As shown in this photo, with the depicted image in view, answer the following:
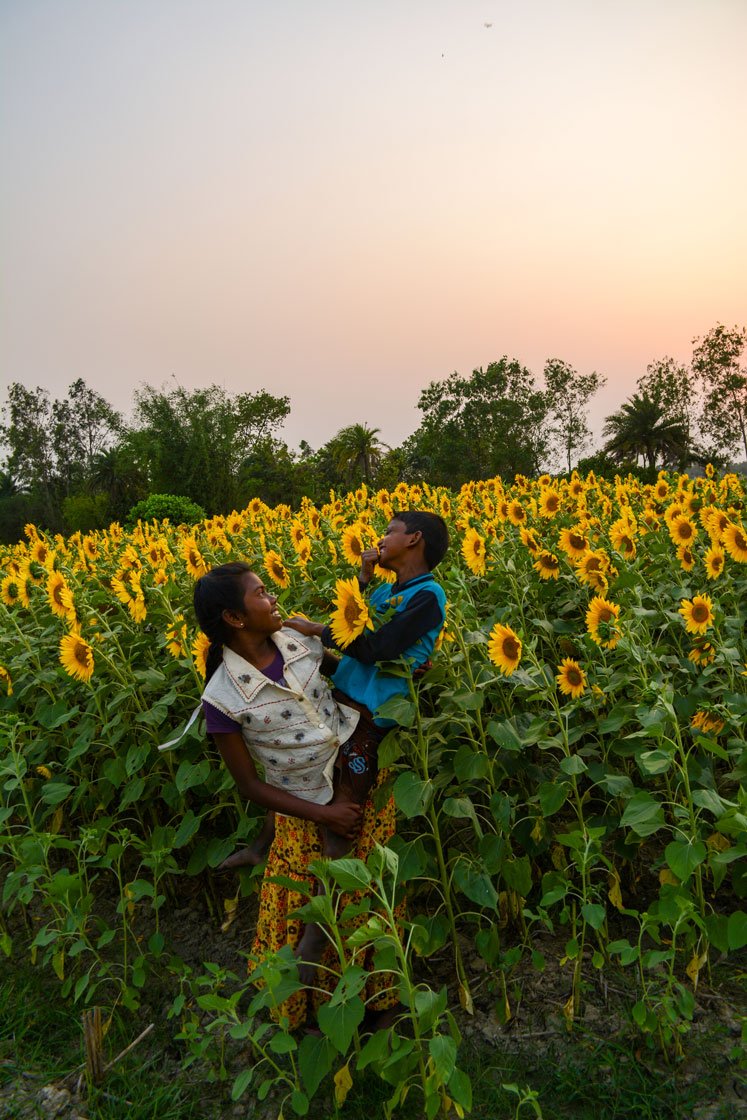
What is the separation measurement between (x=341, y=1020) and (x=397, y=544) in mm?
1351

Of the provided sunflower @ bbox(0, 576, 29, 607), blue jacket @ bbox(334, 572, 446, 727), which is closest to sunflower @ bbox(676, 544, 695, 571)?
blue jacket @ bbox(334, 572, 446, 727)

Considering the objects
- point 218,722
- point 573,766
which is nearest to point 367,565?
point 218,722

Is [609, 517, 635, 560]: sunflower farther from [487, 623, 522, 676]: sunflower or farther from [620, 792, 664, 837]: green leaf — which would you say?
[620, 792, 664, 837]: green leaf

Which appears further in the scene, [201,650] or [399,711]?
[201,650]

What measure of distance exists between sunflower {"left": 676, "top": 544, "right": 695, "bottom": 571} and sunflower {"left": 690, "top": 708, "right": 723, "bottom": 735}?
133 cm

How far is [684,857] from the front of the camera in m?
2.32

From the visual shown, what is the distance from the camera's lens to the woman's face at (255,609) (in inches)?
100

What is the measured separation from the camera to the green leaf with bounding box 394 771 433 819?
7.92 ft

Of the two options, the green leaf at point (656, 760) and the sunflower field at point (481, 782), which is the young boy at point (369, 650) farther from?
the green leaf at point (656, 760)

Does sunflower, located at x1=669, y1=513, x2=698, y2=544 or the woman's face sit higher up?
the woman's face

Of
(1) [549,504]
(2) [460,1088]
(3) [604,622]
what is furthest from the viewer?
(1) [549,504]

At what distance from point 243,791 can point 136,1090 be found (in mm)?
985

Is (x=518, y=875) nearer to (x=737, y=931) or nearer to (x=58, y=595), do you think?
(x=737, y=931)

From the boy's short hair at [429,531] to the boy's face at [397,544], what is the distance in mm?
19
